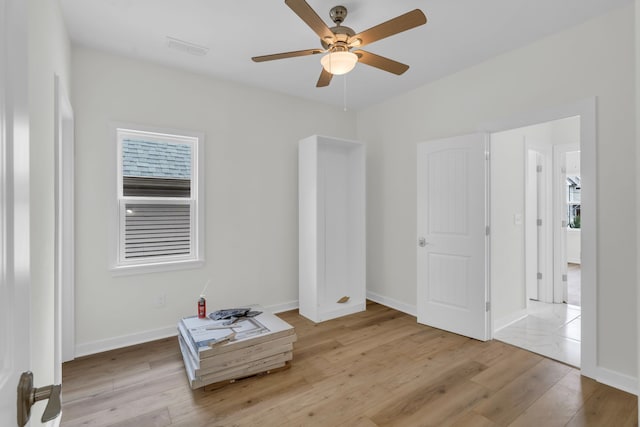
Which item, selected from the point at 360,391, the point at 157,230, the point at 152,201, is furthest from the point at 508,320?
the point at 152,201

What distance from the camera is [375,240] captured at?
179 inches

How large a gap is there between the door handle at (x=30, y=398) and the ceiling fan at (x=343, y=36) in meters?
1.90

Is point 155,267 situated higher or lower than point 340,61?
lower

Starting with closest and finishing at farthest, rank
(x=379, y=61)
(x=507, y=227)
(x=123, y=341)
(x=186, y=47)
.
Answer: (x=379, y=61) → (x=186, y=47) → (x=123, y=341) → (x=507, y=227)

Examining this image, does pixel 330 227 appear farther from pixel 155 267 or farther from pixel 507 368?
pixel 507 368

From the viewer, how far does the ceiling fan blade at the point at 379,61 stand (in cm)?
231

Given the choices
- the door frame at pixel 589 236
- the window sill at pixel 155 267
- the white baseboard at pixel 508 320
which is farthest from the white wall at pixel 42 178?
the white baseboard at pixel 508 320

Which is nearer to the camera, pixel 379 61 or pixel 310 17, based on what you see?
pixel 310 17

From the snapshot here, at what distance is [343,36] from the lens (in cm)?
217

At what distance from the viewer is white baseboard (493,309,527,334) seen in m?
3.53

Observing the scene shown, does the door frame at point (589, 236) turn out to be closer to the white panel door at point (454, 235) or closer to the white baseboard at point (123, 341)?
the white panel door at point (454, 235)

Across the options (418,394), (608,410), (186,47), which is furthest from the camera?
(186,47)

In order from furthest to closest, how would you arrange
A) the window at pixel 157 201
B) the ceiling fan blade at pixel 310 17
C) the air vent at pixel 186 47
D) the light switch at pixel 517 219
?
the light switch at pixel 517 219
the window at pixel 157 201
the air vent at pixel 186 47
the ceiling fan blade at pixel 310 17

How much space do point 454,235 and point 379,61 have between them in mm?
2000
